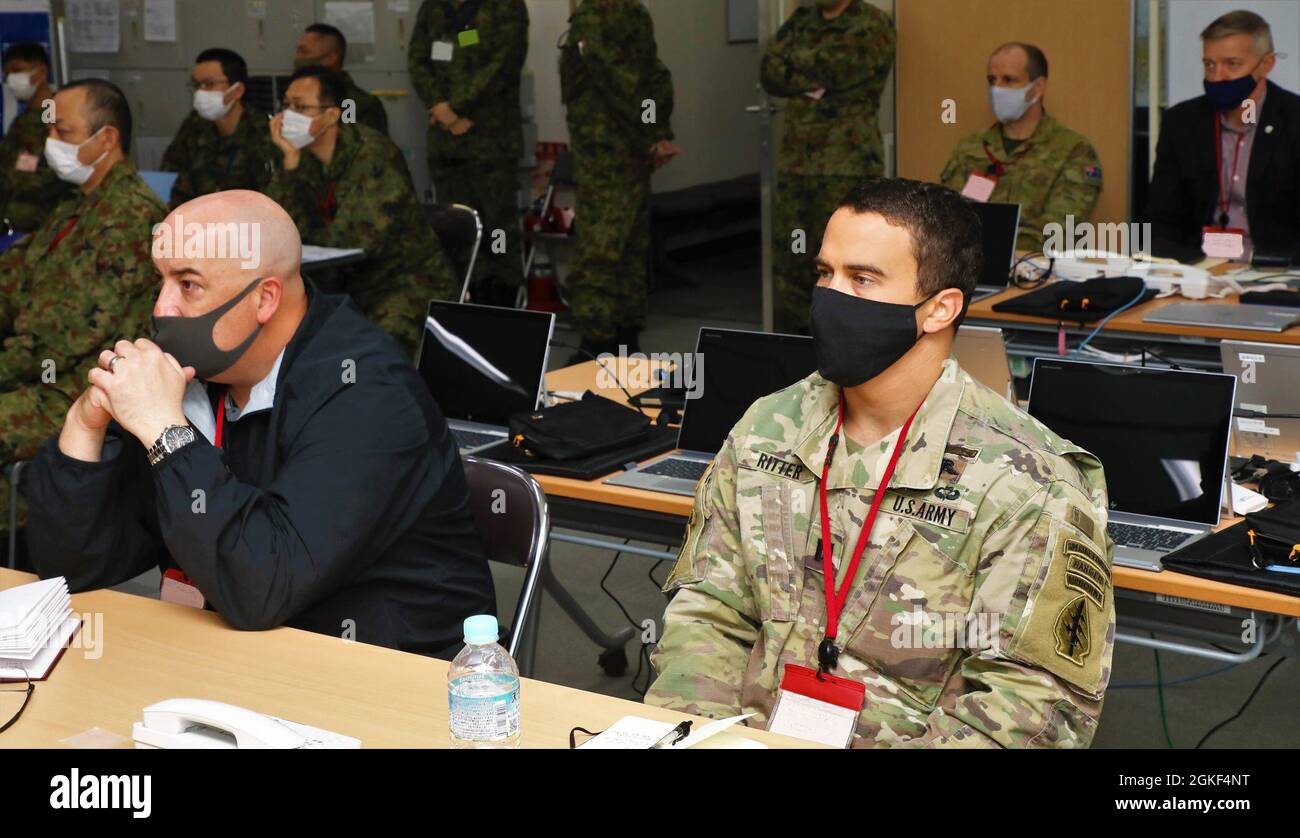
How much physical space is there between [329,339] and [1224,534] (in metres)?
1.66

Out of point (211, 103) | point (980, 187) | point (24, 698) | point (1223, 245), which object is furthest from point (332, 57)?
point (24, 698)

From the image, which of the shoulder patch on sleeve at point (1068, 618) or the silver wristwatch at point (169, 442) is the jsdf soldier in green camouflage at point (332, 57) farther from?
the shoulder patch on sleeve at point (1068, 618)

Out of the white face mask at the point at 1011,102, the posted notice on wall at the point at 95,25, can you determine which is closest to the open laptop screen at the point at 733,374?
the white face mask at the point at 1011,102

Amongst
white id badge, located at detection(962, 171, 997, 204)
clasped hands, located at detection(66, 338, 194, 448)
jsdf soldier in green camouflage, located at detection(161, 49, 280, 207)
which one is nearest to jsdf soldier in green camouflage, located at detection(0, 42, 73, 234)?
jsdf soldier in green camouflage, located at detection(161, 49, 280, 207)

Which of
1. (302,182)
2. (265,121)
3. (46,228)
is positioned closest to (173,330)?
(46,228)

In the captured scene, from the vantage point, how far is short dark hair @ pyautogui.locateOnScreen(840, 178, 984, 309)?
2.05 meters

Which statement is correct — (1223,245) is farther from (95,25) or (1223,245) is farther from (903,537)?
(95,25)

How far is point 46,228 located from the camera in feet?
13.7

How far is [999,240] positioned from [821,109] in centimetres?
188

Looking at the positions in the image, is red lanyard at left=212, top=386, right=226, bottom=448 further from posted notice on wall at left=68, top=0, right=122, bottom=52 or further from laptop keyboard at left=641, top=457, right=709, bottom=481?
posted notice on wall at left=68, top=0, right=122, bottom=52

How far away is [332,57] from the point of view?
797 centimetres

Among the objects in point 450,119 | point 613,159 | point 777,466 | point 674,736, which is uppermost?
point 450,119

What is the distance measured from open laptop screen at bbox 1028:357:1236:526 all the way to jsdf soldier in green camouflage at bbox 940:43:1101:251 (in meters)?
2.95

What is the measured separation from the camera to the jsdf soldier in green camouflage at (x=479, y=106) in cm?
759
